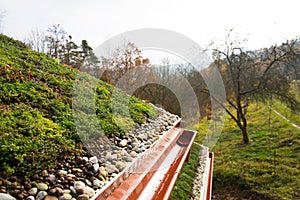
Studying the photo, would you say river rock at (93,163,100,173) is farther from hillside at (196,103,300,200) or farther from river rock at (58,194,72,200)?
hillside at (196,103,300,200)

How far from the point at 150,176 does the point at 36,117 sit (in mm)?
1162

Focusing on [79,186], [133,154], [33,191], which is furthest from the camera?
[133,154]

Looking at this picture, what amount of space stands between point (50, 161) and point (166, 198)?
3.52ft

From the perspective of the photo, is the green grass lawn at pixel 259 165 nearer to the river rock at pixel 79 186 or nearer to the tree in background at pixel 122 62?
the river rock at pixel 79 186

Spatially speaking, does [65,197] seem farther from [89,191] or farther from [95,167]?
[95,167]

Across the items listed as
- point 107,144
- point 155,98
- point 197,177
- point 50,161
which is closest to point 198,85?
point 155,98

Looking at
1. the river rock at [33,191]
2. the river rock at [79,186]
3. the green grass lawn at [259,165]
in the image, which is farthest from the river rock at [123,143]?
the river rock at [33,191]

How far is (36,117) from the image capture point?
2.18 metres

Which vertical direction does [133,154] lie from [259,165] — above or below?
above

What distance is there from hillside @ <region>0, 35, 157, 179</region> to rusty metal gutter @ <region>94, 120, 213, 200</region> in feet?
1.45

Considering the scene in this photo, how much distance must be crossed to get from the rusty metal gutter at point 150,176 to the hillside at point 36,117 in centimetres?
44

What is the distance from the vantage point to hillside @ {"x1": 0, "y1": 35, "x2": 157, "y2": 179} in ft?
5.52

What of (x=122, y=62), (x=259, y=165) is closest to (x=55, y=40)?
(x=122, y=62)

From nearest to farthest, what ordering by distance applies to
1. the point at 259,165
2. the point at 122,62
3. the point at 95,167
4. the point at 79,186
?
the point at 79,186 → the point at 95,167 → the point at 259,165 → the point at 122,62
